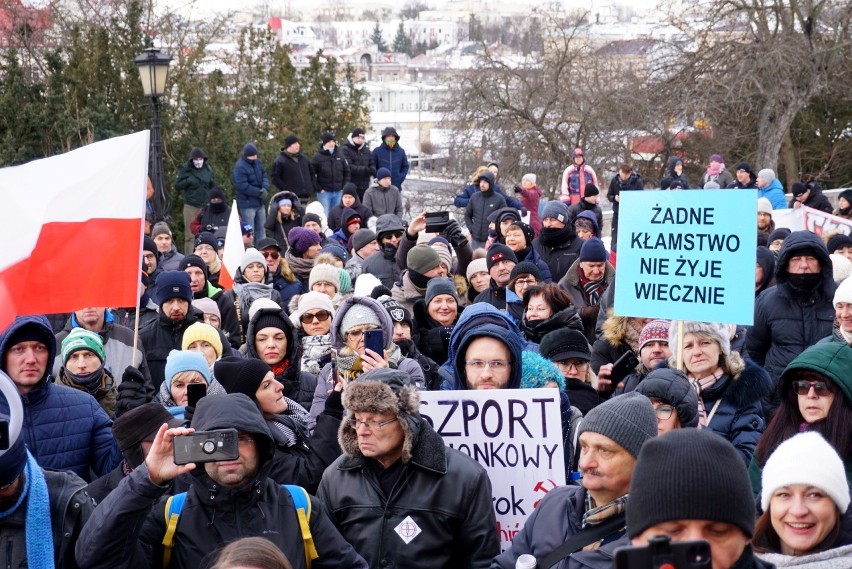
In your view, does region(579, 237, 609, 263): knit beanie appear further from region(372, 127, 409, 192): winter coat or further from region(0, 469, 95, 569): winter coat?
region(372, 127, 409, 192): winter coat

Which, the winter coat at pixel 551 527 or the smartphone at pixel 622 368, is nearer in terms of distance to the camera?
the winter coat at pixel 551 527

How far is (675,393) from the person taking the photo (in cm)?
539

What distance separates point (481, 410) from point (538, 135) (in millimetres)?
27224

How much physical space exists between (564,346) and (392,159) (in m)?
14.0

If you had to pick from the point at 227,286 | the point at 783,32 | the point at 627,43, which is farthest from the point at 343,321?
the point at 627,43

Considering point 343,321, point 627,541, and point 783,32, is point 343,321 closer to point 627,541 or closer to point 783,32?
point 627,541

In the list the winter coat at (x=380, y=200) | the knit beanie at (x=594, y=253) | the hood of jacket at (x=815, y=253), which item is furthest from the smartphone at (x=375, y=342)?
the winter coat at (x=380, y=200)

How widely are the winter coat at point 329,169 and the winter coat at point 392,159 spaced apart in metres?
0.97

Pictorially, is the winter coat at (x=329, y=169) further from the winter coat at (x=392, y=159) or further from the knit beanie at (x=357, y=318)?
the knit beanie at (x=357, y=318)

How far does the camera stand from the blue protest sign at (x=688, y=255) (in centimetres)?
665

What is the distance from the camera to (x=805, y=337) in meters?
8.52

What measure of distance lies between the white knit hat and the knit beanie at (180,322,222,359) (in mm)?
4217

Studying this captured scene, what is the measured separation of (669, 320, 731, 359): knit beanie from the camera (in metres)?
6.50

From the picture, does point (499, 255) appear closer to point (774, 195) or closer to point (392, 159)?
point (774, 195)
